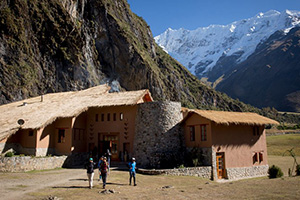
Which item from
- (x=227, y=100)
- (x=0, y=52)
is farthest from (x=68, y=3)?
(x=227, y=100)

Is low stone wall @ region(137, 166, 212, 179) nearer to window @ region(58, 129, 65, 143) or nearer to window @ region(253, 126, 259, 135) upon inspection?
window @ region(253, 126, 259, 135)

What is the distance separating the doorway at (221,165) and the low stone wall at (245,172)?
48cm

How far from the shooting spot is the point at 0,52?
40312 mm

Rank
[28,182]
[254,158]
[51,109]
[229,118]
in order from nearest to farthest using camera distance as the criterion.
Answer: [28,182]
[229,118]
[51,109]
[254,158]

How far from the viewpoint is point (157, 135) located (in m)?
25.0

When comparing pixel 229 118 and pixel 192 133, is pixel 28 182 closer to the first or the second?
pixel 192 133

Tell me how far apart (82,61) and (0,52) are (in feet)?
52.2

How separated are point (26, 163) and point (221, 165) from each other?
16.5 m

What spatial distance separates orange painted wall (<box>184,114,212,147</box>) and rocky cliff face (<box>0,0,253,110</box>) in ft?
87.1

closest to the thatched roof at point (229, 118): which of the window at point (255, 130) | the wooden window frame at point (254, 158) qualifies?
the window at point (255, 130)

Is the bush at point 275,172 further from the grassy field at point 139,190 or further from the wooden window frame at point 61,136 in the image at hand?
the wooden window frame at point 61,136

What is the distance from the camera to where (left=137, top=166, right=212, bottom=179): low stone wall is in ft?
69.1

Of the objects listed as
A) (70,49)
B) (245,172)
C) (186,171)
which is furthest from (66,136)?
(70,49)

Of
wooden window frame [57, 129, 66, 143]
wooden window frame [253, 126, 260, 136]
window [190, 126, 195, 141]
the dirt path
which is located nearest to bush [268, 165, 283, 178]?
window [190, 126, 195, 141]
